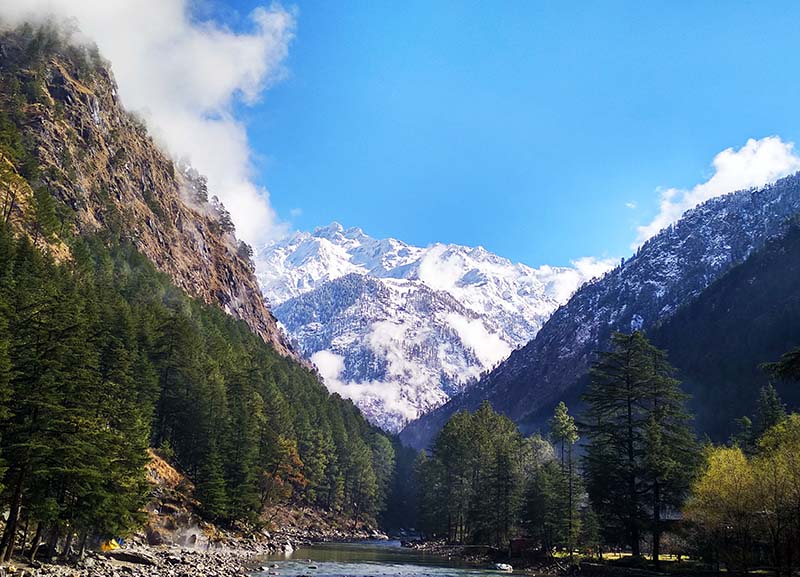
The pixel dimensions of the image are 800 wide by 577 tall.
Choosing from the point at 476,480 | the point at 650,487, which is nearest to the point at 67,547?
the point at 650,487

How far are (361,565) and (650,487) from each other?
31.7 metres

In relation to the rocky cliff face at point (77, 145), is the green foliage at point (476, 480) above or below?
below

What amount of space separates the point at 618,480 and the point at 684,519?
6.36 metres

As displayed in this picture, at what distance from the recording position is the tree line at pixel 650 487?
1580 inches

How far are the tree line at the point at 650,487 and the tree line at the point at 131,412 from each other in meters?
35.9

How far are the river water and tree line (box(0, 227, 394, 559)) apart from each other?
12.5m

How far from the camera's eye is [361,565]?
66500 mm

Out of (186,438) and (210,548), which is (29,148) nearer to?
(186,438)

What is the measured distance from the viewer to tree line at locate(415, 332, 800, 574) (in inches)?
1580

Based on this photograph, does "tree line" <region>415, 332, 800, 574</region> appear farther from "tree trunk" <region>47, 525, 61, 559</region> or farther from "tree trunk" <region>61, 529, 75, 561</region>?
"tree trunk" <region>47, 525, 61, 559</region>

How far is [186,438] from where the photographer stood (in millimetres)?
92625

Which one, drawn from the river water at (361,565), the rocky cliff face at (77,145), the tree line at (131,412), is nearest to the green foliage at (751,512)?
the river water at (361,565)

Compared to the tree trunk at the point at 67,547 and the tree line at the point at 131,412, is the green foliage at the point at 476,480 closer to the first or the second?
the tree line at the point at 131,412

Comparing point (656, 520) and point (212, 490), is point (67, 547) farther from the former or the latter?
point (656, 520)
